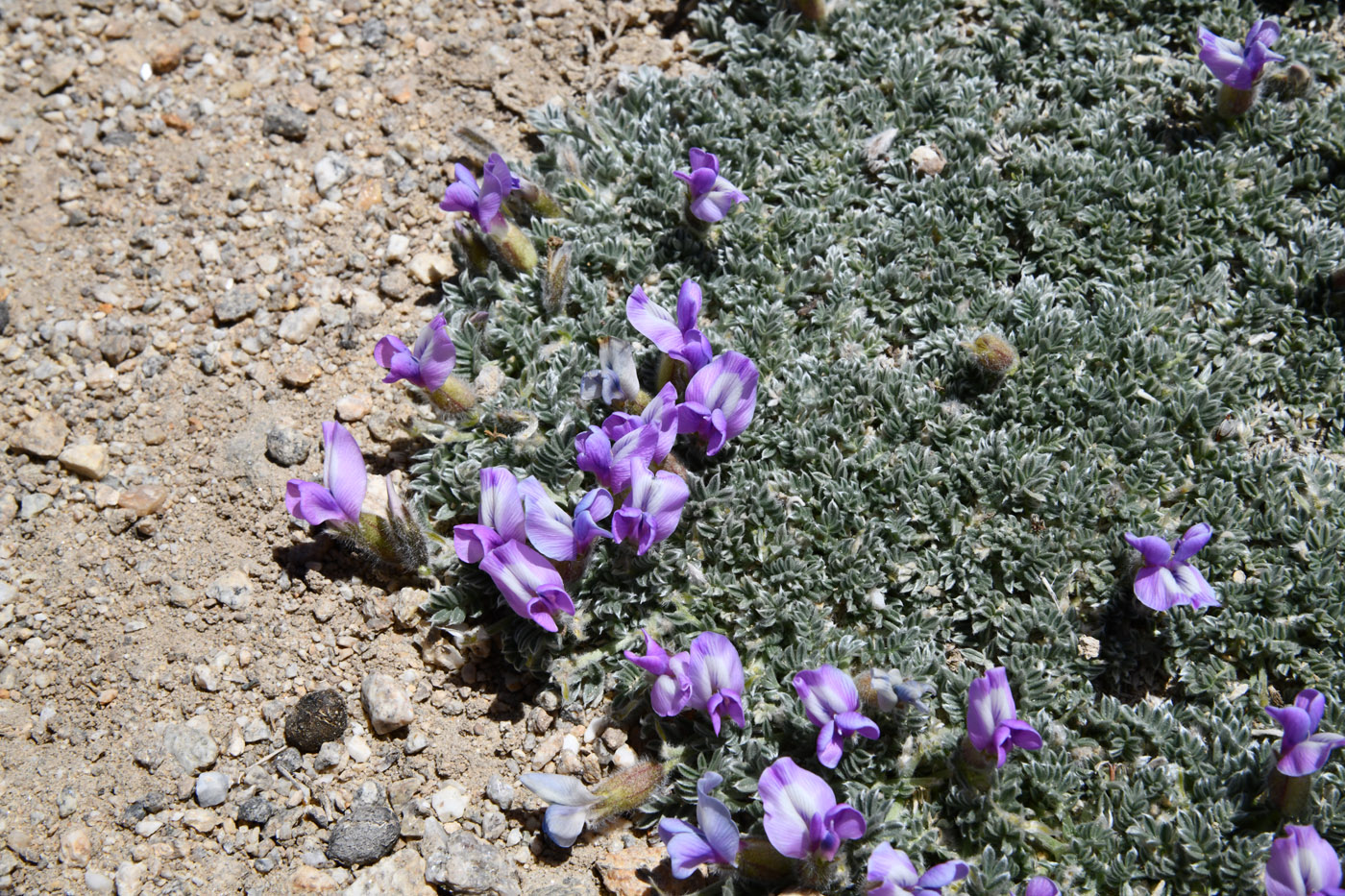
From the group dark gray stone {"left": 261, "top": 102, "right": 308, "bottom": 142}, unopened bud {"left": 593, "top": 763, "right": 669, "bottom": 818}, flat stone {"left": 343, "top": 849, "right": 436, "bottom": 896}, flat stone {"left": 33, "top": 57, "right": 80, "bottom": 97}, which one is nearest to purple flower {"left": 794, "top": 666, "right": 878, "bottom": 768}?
unopened bud {"left": 593, "top": 763, "right": 669, "bottom": 818}

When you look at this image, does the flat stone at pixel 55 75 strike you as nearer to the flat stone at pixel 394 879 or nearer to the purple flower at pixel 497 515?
the purple flower at pixel 497 515

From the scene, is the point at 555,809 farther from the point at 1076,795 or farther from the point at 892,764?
the point at 1076,795

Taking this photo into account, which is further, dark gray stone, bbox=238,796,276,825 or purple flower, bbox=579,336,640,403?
purple flower, bbox=579,336,640,403

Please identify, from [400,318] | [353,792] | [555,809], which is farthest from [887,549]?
[400,318]

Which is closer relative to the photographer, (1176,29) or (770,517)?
(770,517)

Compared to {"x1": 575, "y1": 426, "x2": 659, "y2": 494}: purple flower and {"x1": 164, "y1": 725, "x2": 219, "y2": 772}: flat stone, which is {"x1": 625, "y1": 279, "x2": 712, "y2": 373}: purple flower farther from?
{"x1": 164, "y1": 725, "x2": 219, "y2": 772}: flat stone
